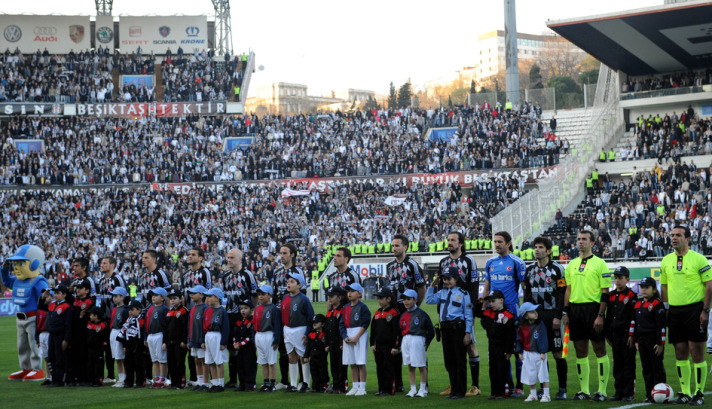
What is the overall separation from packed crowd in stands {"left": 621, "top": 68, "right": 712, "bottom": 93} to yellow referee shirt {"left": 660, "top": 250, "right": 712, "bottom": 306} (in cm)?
3447

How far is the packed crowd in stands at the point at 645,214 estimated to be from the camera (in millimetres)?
31953

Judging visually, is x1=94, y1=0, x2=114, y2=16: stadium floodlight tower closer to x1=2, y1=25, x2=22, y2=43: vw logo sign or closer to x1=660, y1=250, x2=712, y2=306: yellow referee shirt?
x1=2, y1=25, x2=22, y2=43: vw logo sign

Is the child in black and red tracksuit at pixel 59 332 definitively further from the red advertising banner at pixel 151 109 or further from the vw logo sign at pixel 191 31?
the vw logo sign at pixel 191 31

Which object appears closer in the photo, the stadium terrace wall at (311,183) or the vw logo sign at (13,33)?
the stadium terrace wall at (311,183)

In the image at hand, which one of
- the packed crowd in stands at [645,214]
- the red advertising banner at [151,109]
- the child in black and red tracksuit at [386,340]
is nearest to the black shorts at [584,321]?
the child in black and red tracksuit at [386,340]

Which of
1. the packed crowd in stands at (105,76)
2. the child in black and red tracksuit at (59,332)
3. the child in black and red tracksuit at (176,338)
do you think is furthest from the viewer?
the packed crowd in stands at (105,76)

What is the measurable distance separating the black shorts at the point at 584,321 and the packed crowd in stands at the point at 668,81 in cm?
3445

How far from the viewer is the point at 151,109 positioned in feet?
179

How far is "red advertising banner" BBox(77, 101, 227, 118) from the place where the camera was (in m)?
54.1

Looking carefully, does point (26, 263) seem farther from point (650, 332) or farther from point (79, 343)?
point (650, 332)

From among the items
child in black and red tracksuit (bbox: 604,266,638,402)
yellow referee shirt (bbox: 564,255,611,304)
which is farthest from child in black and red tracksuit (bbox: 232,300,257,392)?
child in black and red tracksuit (bbox: 604,266,638,402)

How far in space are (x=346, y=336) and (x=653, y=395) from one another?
419 cm

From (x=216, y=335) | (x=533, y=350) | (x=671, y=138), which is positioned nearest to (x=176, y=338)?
(x=216, y=335)

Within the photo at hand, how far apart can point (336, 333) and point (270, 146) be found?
38.9 meters
